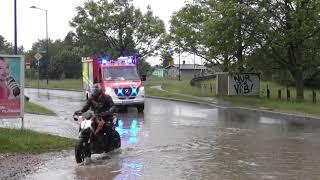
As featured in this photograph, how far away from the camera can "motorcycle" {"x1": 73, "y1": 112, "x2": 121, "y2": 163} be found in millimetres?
12055

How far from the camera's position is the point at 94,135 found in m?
12.6

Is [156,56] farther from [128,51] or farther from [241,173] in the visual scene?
[241,173]

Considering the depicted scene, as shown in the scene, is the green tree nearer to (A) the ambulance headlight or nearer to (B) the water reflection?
(A) the ambulance headlight

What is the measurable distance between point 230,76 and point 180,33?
7579 millimetres

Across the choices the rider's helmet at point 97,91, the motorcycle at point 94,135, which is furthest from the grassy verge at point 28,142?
the rider's helmet at point 97,91

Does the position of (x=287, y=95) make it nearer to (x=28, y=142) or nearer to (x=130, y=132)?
(x=130, y=132)

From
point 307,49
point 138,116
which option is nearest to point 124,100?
point 138,116

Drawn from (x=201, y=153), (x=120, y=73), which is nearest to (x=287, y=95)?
(x=120, y=73)

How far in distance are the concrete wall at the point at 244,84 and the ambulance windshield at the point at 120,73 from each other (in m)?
14.0

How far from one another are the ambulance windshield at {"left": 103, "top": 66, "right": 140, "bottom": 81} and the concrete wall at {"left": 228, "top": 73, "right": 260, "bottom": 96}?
46.1 ft

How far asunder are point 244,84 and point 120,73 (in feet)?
50.5

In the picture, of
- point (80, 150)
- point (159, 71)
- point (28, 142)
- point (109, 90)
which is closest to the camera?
point (80, 150)

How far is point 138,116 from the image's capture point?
26297mm

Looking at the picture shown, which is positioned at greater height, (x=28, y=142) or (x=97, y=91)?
(x=97, y=91)
